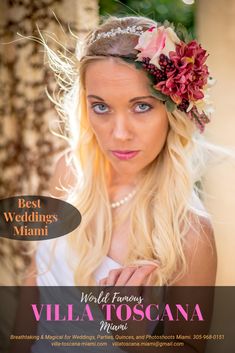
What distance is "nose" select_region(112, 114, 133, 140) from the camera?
2.34 meters

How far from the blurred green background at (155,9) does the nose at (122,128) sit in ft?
1.25

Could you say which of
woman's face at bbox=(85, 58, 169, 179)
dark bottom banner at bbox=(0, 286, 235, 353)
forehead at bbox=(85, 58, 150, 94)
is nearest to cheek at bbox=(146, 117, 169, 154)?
woman's face at bbox=(85, 58, 169, 179)

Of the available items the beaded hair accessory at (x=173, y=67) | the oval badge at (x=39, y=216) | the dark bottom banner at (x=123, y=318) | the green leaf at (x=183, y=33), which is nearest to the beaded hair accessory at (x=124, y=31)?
the beaded hair accessory at (x=173, y=67)

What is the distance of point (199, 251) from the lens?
238cm

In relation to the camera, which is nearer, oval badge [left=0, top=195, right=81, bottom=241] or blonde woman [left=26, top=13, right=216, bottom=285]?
blonde woman [left=26, top=13, right=216, bottom=285]

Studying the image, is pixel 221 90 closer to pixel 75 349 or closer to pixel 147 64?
pixel 147 64

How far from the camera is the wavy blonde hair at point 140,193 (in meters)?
2.37

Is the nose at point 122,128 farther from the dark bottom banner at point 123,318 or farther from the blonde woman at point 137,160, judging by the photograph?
the dark bottom banner at point 123,318

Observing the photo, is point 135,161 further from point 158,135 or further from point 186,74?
point 186,74

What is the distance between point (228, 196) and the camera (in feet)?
7.89

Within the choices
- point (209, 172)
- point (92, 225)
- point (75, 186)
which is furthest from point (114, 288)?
point (209, 172)

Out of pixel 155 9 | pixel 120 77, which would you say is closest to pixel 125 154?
pixel 120 77

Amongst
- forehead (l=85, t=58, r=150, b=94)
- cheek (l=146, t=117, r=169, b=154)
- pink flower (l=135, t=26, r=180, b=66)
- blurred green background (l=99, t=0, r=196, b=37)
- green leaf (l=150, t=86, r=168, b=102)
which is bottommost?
cheek (l=146, t=117, r=169, b=154)

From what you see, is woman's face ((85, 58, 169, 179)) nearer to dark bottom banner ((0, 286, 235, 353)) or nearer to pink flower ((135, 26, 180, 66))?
pink flower ((135, 26, 180, 66))
